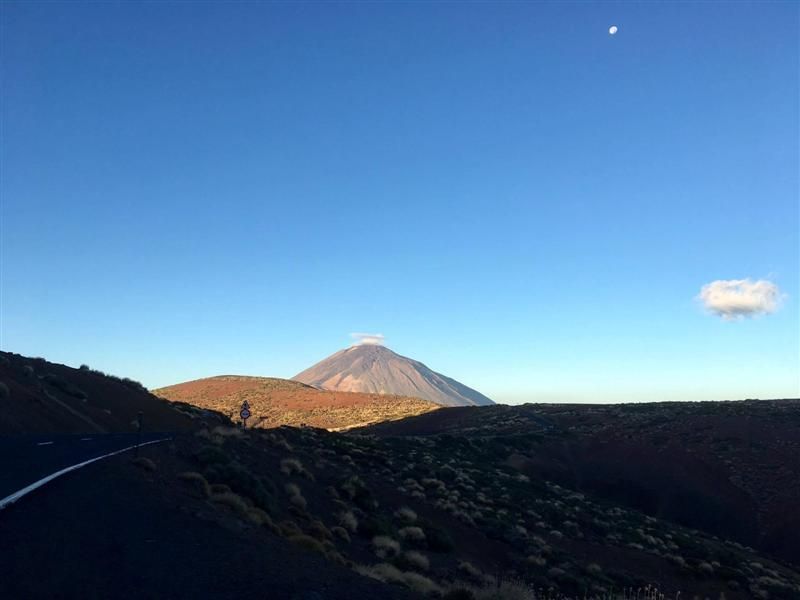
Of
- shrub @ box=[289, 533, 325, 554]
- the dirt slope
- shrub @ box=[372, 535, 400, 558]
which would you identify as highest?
the dirt slope

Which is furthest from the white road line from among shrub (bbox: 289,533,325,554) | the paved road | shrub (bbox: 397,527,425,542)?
shrub (bbox: 397,527,425,542)

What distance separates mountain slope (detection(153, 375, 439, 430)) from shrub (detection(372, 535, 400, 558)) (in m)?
69.7

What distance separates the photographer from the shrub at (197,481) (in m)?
13.4

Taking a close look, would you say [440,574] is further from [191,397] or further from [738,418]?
[191,397]

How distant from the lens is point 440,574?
15156 mm

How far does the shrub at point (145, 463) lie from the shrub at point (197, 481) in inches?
28.9

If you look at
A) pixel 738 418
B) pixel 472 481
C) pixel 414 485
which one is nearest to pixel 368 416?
pixel 738 418

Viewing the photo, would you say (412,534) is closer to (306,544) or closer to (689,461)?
(306,544)

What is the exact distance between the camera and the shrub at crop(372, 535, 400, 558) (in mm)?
15350

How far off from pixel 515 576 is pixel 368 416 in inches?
3131

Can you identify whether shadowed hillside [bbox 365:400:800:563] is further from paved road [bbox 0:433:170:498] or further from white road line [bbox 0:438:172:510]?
white road line [bbox 0:438:172:510]

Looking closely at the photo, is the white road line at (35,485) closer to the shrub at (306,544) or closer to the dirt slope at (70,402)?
the shrub at (306,544)

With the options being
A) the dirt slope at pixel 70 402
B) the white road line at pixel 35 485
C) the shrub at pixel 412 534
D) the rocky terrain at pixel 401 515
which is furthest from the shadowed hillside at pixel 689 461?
the white road line at pixel 35 485

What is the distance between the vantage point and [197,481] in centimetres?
1394
